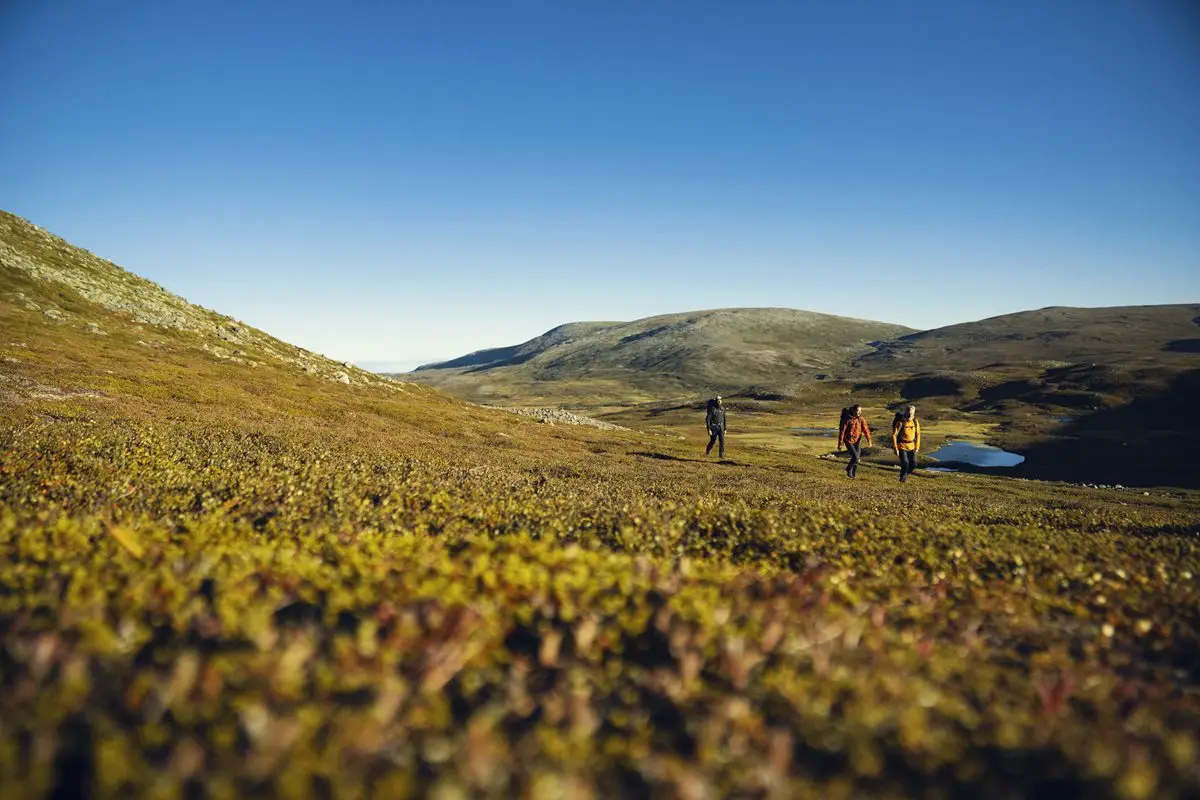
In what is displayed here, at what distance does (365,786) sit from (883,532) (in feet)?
38.3

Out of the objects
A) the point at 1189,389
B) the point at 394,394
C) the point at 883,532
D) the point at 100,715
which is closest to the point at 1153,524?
the point at 883,532

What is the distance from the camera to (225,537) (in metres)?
8.44

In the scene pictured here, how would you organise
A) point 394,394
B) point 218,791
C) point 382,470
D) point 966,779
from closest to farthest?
point 218,791, point 966,779, point 382,470, point 394,394

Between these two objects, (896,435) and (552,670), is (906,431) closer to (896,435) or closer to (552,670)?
(896,435)

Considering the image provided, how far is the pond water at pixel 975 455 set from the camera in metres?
69.0

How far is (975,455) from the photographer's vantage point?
75375 mm

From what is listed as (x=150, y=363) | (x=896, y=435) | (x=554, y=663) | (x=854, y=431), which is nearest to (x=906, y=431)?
(x=896, y=435)

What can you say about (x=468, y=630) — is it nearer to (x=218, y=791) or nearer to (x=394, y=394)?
(x=218, y=791)

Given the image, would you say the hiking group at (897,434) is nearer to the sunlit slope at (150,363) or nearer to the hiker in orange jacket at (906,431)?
the hiker in orange jacket at (906,431)

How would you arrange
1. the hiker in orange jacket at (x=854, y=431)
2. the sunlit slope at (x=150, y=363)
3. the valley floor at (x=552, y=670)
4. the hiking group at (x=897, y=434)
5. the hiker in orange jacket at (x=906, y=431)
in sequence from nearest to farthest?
1. the valley floor at (x=552, y=670)
2. the hiker in orange jacket at (x=906, y=431)
3. the hiking group at (x=897, y=434)
4. the sunlit slope at (x=150, y=363)
5. the hiker in orange jacket at (x=854, y=431)

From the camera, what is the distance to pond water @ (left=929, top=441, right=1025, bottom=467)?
226 ft

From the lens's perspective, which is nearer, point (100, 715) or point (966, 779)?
point (100, 715)

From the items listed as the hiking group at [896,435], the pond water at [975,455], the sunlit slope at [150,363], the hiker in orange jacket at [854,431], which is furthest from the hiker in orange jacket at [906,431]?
the pond water at [975,455]

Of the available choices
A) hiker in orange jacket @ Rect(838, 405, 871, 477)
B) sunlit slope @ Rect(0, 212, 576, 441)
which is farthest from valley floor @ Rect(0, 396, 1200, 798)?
sunlit slope @ Rect(0, 212, 576, 441)
